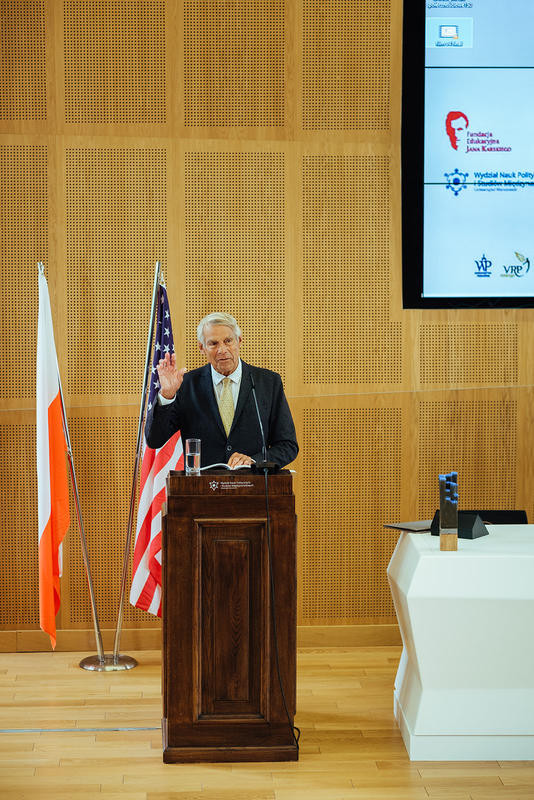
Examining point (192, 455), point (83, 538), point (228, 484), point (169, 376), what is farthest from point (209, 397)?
point (83, 538)

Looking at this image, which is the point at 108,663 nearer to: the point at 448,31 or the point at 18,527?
the point at 18,527

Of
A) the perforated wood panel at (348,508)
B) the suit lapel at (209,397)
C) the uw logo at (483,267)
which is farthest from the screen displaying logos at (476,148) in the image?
the suit lapel at (209,397)

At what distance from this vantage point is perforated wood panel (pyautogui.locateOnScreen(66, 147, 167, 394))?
17.9ft

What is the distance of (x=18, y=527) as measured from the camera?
5469 mm

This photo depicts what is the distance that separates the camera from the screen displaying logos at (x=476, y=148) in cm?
548

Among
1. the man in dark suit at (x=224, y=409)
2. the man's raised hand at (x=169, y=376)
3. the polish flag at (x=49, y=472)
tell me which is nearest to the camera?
the man's raised hand at (x=169, y=376)

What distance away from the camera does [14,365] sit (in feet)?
17.9

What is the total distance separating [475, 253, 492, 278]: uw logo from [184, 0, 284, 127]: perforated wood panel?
1486mm

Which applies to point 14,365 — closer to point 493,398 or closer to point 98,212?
point 98,212

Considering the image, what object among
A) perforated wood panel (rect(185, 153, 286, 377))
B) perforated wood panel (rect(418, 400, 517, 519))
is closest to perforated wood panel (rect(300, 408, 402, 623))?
perforated wood panel (rect(418, 400, 517, 519))

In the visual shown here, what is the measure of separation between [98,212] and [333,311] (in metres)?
1.54

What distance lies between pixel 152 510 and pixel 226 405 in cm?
105

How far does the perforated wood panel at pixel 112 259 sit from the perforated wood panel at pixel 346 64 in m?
1.02

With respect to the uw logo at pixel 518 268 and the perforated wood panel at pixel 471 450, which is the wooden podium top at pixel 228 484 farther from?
the uw logo at pixel 518 268
